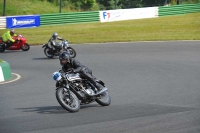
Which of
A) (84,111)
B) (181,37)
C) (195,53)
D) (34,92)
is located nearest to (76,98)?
(84,111)

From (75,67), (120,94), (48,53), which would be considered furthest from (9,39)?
(75,67)

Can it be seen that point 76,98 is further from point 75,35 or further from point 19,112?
point 75,35

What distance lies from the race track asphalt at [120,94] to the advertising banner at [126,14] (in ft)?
54.1

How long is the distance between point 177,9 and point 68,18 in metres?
11.1

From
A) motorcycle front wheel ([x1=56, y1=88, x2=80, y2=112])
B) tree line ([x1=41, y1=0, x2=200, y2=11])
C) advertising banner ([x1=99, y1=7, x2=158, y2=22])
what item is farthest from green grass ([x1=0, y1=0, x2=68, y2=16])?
motorcycle front wheel ([x1=56, y1=88, x2=80, y2=112])

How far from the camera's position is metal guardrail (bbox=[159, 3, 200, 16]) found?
44219 millimetres

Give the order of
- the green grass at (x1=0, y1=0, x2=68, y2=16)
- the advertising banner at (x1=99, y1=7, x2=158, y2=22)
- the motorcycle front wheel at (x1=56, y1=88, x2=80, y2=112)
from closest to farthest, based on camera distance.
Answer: the motorcycle front wheel at (x1=56, y1=88, x2=80, y2=112) → the advertising banner at (x1=99, y1=7, x2=158, y2=22) → the green grass at (x1=0, y1=0, x2=68, y2=16)

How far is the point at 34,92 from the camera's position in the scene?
13.8m

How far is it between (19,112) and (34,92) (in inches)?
127

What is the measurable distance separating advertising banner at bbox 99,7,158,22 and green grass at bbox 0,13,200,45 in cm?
80

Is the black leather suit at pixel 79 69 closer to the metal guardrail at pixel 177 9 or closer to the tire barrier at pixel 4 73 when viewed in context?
the tire barrier at pixel 4 73

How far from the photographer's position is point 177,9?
4475cm

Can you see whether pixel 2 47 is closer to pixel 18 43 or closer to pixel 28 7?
pixel 18 43

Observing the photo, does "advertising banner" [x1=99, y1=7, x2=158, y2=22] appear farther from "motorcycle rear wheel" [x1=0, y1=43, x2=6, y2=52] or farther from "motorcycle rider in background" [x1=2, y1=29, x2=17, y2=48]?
"motorcycle rear wheel" [x1=0, y1=43, x2=6, y2=52]
